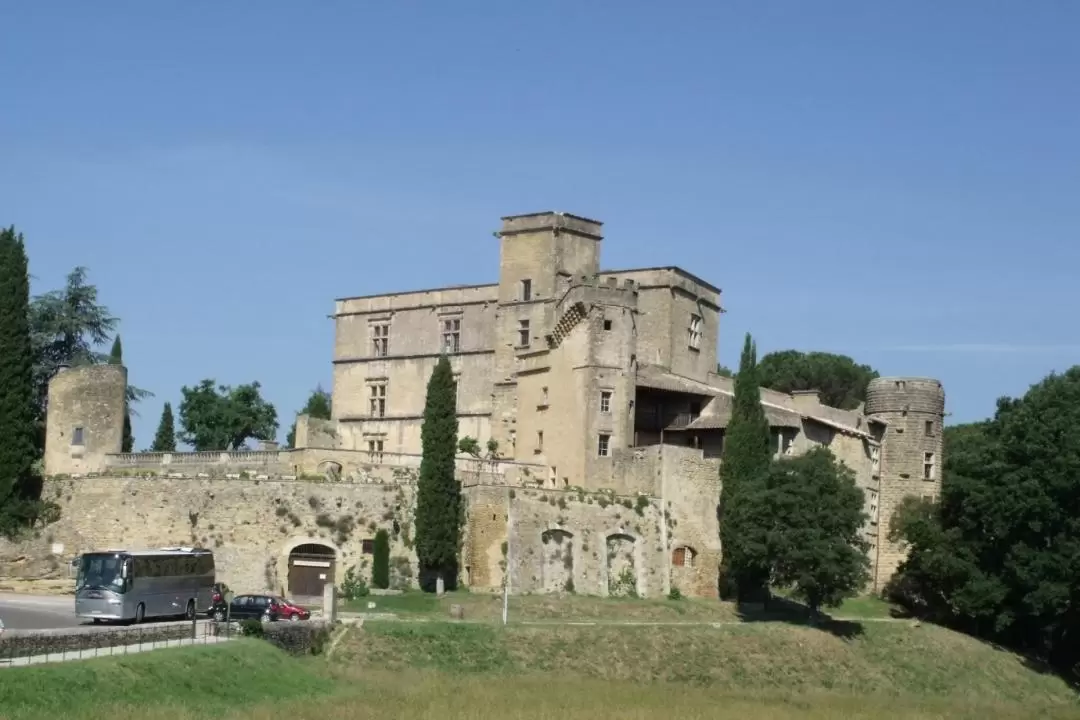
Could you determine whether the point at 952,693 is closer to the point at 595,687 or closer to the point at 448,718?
the point at 595,687

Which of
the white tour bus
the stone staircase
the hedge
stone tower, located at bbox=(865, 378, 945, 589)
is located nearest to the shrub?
the white tour bus

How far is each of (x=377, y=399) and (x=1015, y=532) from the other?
31.5m

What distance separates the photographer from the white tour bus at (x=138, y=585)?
50.1 metres

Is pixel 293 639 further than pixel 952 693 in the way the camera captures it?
No

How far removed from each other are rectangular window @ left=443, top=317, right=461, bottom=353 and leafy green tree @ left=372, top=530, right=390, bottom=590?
712 inches

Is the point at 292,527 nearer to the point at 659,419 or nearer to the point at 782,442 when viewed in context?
the point at 659,419

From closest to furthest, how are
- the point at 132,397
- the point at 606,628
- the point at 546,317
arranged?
the point at 606,628
the point at 546,317
the point at 132,397

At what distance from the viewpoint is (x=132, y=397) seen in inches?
3332

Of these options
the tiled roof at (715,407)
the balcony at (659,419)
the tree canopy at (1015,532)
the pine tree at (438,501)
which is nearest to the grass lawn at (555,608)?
the pine tree at (438,501)

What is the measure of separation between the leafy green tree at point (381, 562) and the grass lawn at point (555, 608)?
1701 millimetres

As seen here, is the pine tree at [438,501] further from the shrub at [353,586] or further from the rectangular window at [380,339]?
the rectangular window at [380,339]

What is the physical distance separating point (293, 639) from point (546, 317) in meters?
31.1

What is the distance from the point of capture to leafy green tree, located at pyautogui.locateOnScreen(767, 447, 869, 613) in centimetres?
6406

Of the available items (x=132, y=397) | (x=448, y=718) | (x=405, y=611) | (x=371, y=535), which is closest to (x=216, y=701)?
(x=448, y=718)
